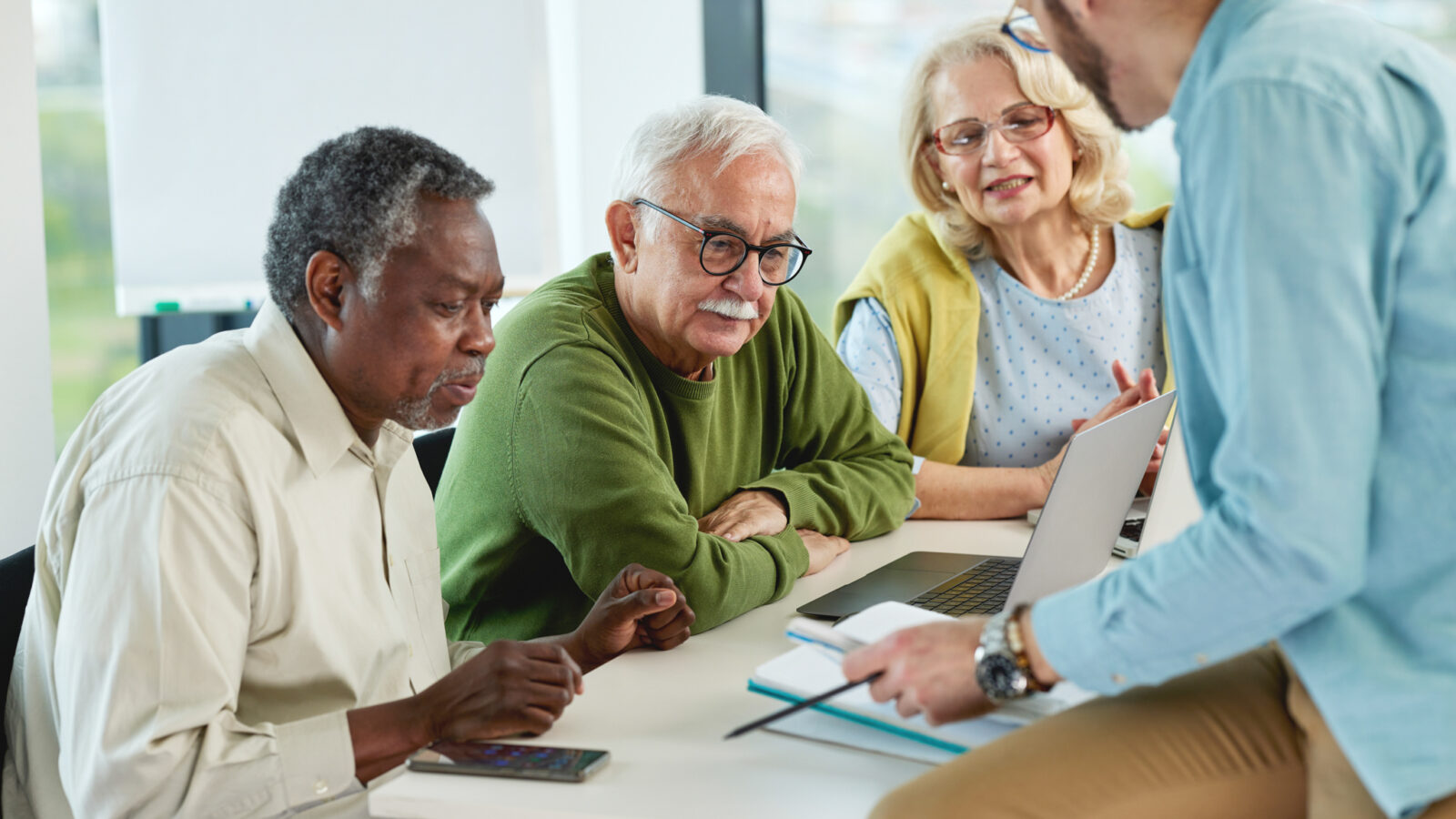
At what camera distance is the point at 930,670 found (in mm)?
900

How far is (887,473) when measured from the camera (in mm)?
1938

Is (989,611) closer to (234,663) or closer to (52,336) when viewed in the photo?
(234,663)

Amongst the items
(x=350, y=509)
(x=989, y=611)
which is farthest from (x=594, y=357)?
(x=989, y=611)

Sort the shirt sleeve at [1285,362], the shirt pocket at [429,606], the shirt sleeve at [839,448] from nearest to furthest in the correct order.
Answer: the shirt sleeve at [1285,362] < the shirt pocket at [429,606] < the shirt sleeve at [839,448]

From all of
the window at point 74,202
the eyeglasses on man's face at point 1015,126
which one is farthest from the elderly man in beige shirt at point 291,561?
the window at point 74,202

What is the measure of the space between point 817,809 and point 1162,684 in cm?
28

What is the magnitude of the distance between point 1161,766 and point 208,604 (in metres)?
0.80

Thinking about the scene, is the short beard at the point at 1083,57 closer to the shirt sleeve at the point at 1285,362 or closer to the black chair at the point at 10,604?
the shirt sleeve at the point at 1285,362

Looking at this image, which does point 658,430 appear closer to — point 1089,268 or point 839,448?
point 839,448

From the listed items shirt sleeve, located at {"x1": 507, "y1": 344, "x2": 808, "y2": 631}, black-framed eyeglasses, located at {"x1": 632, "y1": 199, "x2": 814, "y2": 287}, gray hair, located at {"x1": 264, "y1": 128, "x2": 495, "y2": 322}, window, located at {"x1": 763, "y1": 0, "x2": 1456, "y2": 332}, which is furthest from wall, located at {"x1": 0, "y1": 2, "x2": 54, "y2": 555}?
window, located at {"x1": 763, "y1": 0, "x2": 1456, "y2": 332}

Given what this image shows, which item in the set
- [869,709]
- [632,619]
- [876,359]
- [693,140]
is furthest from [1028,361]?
[869,709]

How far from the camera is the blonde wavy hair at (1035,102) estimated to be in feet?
7.29

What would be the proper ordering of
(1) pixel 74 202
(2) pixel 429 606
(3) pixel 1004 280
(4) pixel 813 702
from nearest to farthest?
(4) pixel 813 702, (2) pixel 429 606, (3) pixel 1004 280, (1) pixel 74 202

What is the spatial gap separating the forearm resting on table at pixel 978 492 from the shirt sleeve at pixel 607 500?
0.55 metres
